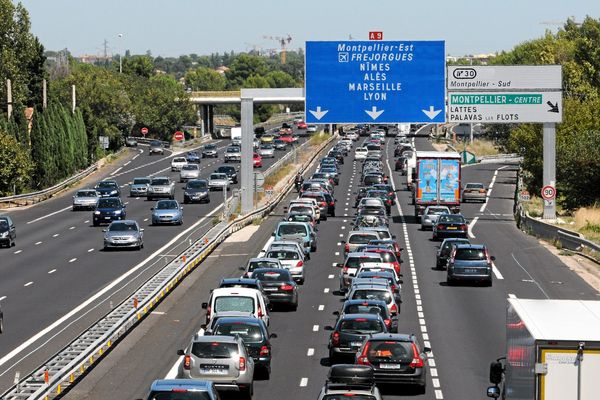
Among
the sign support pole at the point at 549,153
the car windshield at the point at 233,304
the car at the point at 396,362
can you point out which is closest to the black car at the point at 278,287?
the car windshield at the point at 233,304

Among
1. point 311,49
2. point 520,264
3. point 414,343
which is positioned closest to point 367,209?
point 311,49

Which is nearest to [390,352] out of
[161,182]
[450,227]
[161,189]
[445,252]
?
[445,252]

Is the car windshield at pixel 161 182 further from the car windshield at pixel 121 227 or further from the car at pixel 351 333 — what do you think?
the car at pixel 351 333

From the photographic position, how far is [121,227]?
56188 millimetres

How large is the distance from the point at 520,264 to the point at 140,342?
77.5 ft

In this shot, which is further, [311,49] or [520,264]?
[311,49]

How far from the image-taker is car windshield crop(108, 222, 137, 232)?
56.0m

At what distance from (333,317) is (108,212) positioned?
105 feet

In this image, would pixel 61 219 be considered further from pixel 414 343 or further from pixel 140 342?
pixel 414 343

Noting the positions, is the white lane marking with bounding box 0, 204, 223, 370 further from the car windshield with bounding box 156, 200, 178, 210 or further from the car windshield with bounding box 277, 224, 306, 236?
the car windshield with bounding box 277, 224, 306, 236

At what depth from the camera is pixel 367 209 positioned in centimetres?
6781

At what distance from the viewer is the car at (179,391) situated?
19.9m

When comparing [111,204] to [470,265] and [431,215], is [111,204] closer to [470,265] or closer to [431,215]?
[431,215]

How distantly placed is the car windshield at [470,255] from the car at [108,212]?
1050 inches
